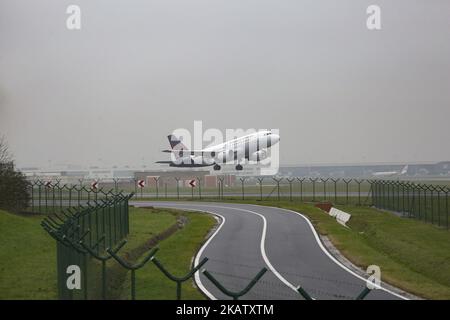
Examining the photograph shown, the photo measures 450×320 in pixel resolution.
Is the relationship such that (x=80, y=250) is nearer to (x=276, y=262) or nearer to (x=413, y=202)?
(x=276, y=262)

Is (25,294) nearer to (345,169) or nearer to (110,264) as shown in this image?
(110,264)

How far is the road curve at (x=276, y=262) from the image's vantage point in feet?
60.2

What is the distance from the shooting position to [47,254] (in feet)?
85.0

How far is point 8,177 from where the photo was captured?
1879 inches

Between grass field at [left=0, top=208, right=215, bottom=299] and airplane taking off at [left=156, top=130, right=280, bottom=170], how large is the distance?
26.2m

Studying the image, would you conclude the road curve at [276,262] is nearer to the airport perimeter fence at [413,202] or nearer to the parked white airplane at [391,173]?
the airport perimeter fence at [413,202]

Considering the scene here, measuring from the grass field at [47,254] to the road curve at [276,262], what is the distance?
99cm

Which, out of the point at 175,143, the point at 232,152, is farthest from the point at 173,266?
the point at 175,143

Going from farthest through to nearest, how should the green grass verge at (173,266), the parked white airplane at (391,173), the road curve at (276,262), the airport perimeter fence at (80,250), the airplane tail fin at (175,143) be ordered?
the parked white airplane at (391,173) → the airplane tail fin at (175,143) → the road curve at (276,262) → the green grass verge at (173,266) → the airport perimeter fence at (80,250)

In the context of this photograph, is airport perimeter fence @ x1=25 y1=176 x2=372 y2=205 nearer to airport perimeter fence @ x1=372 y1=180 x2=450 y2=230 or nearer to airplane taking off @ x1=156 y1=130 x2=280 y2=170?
airplane taking off @ x1=156 y1=130 x2=280 y2=170

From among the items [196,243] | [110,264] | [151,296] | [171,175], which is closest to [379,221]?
[196,243]

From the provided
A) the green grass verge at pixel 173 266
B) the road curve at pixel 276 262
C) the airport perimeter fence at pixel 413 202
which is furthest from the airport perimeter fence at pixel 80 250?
the airport perimeter fence at pixel 413 202

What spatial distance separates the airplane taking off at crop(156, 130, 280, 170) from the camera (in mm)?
70625

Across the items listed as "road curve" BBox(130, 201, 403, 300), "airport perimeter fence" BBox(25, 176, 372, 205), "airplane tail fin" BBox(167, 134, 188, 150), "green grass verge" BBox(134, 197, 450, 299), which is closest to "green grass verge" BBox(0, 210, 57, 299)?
"road curve" BBox(130, 201, 403, 300)
